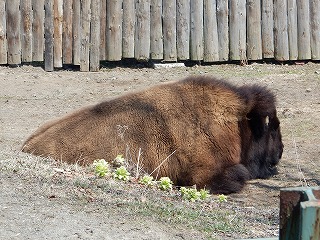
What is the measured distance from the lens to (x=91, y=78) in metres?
13.1

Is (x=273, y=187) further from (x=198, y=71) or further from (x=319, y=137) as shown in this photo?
(x=198, y=71)

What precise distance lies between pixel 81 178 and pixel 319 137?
4497 millimetres

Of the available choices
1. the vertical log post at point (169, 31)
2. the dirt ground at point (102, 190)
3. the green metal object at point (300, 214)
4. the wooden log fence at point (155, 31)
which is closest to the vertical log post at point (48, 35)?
the wooden log fence at point (155, 31)

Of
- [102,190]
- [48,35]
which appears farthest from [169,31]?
[102,190]

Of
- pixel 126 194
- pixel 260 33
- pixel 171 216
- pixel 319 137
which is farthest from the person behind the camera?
pixel 260 33

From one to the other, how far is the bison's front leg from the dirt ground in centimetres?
9

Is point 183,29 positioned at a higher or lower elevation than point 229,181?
higher

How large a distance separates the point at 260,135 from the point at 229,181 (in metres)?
0.91

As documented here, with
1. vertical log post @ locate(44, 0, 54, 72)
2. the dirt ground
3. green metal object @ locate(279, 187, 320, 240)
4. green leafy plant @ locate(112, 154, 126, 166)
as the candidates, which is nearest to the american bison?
green leafy plant @ locate(112, 154, 126, 166)

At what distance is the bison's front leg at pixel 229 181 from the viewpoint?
7547 millimetres

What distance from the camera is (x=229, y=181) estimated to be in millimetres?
7574

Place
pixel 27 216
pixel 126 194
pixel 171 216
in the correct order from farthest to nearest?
pixel 126 194 < pixel 171 216 < pixel 27 216

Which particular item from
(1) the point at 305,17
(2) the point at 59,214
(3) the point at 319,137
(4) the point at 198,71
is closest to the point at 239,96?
(3) the point at 319,137

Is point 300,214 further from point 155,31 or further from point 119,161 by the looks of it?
point 155,31
